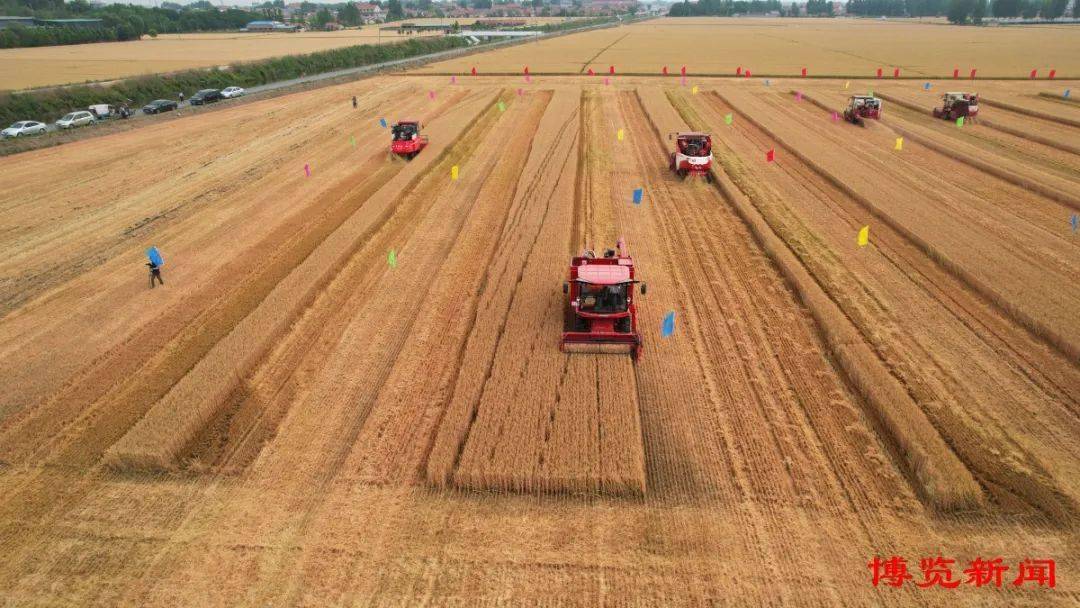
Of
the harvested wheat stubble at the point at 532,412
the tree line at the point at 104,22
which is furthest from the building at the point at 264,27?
the harvested wheat stubble at the point at 532,412

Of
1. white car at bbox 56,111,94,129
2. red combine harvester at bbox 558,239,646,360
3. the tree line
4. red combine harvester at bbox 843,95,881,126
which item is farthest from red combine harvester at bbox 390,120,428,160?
the tree line

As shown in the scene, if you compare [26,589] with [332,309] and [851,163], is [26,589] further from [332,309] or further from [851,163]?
[851,163]

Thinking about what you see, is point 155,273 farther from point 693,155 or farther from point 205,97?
point 205,97

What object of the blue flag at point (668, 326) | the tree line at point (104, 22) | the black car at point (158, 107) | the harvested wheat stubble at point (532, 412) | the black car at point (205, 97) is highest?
the tree line at point (104, 22)

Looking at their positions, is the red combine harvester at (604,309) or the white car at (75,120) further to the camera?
the white car at (75,120)

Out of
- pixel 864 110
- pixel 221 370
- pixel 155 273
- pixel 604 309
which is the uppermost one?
pixel 864 110

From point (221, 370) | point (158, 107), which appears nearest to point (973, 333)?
point (221, 370)

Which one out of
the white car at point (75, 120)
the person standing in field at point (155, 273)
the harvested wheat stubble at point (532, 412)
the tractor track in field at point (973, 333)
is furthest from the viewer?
the white car at point (75, 120)

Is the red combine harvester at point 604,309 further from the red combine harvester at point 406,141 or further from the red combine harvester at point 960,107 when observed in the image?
the red combine harvester at point 960,107
